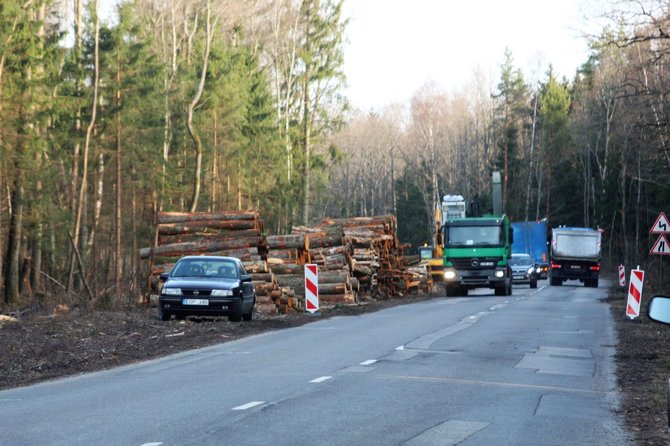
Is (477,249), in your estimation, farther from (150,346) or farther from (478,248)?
(150,346)

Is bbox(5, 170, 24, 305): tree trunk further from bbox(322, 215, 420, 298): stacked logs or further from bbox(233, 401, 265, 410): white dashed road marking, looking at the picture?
bbox(233, 401, 265, 410): white dashed road marking

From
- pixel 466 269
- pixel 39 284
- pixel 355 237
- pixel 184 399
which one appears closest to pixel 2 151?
pixel 39 284

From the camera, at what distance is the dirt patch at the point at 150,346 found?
11789 mm

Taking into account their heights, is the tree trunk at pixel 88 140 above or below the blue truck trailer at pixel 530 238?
above

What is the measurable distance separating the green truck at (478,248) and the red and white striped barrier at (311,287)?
39.1 feet

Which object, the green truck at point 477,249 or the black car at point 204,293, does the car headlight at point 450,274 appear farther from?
the black car at point 204,293

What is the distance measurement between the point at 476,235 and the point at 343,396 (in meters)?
28.3

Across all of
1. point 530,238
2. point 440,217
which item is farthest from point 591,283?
point 530,238

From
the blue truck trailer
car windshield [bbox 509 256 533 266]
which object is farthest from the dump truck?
the blue truck trailer

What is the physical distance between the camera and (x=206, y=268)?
2389 cm

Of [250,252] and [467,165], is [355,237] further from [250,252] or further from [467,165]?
[467,165]

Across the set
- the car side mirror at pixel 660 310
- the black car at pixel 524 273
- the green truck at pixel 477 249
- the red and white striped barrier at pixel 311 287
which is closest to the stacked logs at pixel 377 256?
the green truck at pixel 477 249

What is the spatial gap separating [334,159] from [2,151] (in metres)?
29.1

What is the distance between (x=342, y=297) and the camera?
112 feet
